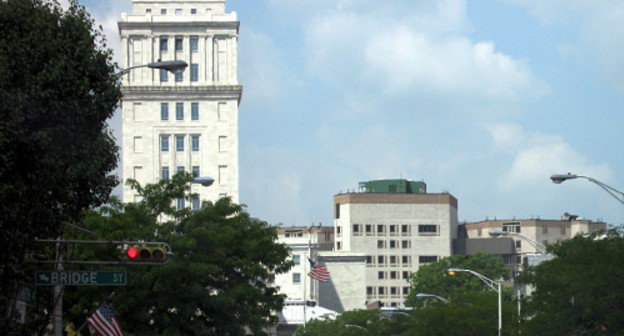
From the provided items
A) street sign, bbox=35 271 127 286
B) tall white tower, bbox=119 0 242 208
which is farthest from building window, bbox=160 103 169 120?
street sign, bbox=35 271 127 286

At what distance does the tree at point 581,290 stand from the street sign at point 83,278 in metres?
32.2

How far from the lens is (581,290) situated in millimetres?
65188

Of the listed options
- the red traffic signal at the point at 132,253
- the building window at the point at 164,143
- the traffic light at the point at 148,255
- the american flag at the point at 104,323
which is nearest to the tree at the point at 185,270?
the american flag at the point at 104,323

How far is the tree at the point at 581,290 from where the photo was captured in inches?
2537

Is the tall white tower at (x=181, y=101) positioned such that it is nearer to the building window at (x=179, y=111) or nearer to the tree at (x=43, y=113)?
the building window at (x=179, y=111)

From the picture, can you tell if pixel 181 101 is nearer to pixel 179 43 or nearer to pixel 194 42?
pixel 179 43

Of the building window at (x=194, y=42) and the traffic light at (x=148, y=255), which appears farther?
the building window at (x=194, y=42)

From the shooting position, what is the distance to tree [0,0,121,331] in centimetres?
3212

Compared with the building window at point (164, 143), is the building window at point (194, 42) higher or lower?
higher

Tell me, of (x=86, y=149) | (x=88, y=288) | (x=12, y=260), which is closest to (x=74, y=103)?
(x=86, y=149)

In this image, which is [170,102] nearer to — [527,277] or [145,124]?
[145,124]

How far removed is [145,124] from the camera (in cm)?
17938

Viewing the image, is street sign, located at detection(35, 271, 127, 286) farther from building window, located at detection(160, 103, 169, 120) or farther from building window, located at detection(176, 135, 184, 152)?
building window, located at detection(160, 103, 169, 120)

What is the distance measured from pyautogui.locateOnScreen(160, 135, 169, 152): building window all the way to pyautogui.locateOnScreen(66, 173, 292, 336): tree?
108703mm
